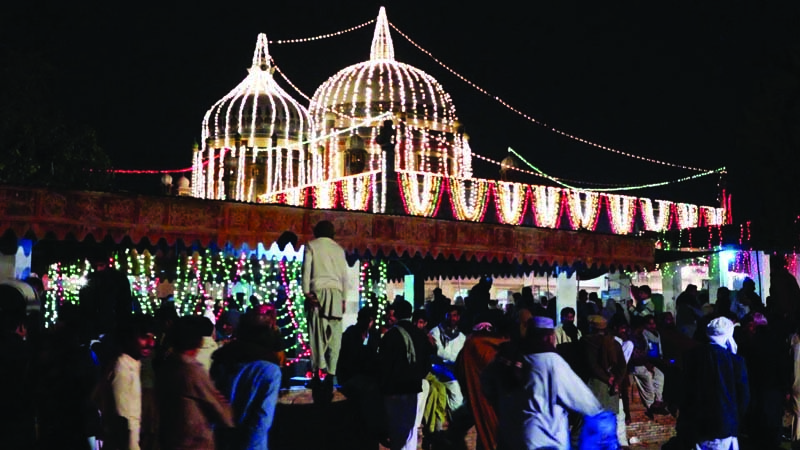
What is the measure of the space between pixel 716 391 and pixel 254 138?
49.4 metres

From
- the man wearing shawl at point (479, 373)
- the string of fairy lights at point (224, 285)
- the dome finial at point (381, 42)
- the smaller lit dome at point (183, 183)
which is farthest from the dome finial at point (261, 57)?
the man wearing shawl at point (479, 373)

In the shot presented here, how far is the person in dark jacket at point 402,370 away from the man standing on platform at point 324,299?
44.4 inches

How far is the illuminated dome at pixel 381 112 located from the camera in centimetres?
5216

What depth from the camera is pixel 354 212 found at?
14.7 metres

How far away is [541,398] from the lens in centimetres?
695

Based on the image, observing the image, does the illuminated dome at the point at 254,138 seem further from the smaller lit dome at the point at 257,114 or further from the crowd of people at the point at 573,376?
the crowd of people at the point at 573,376

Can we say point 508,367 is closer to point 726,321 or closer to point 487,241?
point 726,321

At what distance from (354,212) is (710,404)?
7.13 meters

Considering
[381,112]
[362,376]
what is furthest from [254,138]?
[362,376]

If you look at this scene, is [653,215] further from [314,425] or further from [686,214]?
[314,425]

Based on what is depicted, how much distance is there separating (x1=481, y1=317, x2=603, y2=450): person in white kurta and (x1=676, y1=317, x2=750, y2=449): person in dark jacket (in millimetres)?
1927

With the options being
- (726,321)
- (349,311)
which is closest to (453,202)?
(349,311)

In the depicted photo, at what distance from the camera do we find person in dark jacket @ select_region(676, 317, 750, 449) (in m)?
8.55

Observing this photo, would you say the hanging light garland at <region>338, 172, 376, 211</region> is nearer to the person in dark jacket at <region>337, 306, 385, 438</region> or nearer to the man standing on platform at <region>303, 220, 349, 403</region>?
the man standing on platform at <region>303, 220, 349, 403</region>
